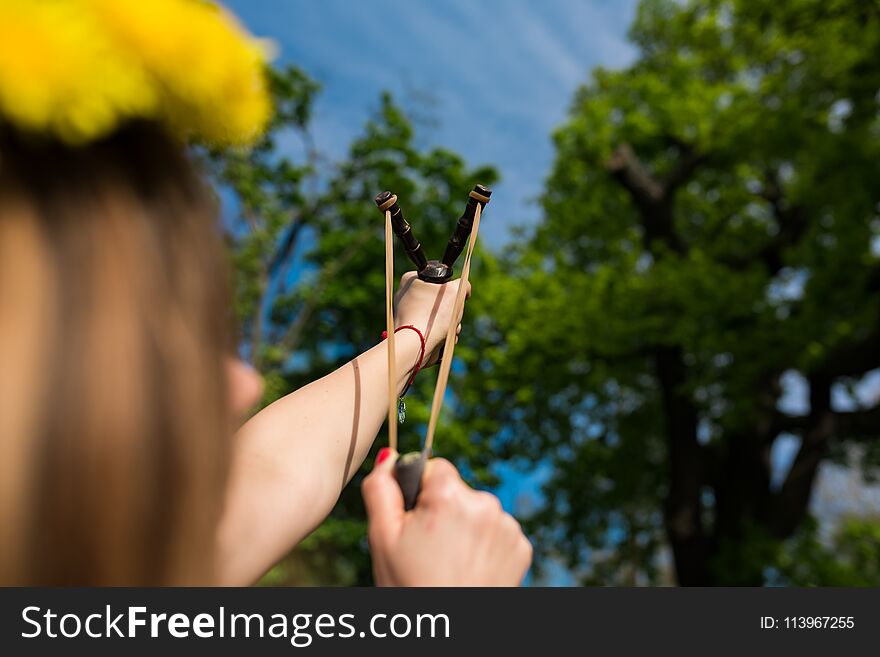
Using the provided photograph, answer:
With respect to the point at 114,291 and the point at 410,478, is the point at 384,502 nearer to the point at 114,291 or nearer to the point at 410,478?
the point at 410,478

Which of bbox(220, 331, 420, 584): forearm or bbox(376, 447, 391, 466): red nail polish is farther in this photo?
bbox(220, 331, 420, 584): forearm

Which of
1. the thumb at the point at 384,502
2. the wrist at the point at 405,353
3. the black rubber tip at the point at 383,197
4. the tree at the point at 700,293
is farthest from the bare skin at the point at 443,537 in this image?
the tree at the point at 700,293

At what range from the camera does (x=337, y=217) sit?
10695 mm

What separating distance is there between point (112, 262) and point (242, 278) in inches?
359

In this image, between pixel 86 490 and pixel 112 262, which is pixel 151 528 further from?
pixel 112 262

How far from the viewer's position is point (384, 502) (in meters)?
0.77

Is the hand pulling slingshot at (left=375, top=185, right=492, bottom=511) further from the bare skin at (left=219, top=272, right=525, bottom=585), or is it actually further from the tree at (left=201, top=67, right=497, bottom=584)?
the tree at (left=201, top=67, right=497, bottom=584)

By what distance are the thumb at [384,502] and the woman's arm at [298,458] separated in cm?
27

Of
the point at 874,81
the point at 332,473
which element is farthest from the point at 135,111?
the point at 874,81

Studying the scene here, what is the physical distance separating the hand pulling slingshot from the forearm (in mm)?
66

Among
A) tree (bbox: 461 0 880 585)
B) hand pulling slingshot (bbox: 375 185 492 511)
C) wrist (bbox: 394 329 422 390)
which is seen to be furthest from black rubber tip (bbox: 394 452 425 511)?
tree (bbox: 461 0 880 585)

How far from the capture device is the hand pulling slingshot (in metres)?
0.80

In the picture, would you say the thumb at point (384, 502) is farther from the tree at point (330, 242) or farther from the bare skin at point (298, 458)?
the tree at point (330, 242)

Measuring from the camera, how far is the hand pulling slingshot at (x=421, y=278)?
0.80 m
